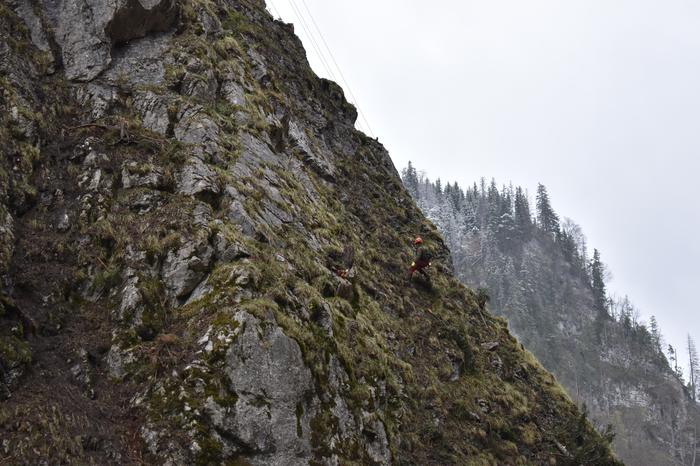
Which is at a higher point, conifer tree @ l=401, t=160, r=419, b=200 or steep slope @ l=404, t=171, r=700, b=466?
conifer tree @ l=401, t=160, r=419, b=200

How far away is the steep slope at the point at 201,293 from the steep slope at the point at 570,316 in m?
86.3

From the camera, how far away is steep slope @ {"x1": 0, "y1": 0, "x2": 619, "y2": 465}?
7.54m

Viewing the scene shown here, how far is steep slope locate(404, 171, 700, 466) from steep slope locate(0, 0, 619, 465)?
86.3 meters

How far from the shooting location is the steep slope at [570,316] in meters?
95.9

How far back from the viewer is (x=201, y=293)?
9062 mm

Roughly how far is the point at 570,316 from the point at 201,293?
125 metres

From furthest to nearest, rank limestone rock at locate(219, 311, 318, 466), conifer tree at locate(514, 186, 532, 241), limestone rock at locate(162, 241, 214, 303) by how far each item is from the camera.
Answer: conifer tree at locate(514, 186, 532, 241)
limestone rock at locate(162, 241, 214, 303)
limestone rock at locate(219, 311, 318, 466)

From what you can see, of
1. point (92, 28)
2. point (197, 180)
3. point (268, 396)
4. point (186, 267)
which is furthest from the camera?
point (92, 28)

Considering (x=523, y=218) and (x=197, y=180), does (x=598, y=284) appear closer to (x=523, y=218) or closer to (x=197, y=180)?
(x=523, y=218)

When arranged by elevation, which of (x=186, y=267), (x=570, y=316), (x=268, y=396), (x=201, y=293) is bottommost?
(x=268, y=396)

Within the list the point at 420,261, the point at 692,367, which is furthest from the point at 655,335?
the point at 420,261

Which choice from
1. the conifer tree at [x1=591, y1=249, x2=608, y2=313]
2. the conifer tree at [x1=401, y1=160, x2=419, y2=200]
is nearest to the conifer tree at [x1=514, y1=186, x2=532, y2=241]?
the conifer tree at [x1=591, y1=249, x2=608, y2=313]

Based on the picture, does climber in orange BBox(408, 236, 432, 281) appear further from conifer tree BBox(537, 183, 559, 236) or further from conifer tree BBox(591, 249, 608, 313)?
conifer tree BBox(537, 183, 559, 236)

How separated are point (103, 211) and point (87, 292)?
1.97 m
